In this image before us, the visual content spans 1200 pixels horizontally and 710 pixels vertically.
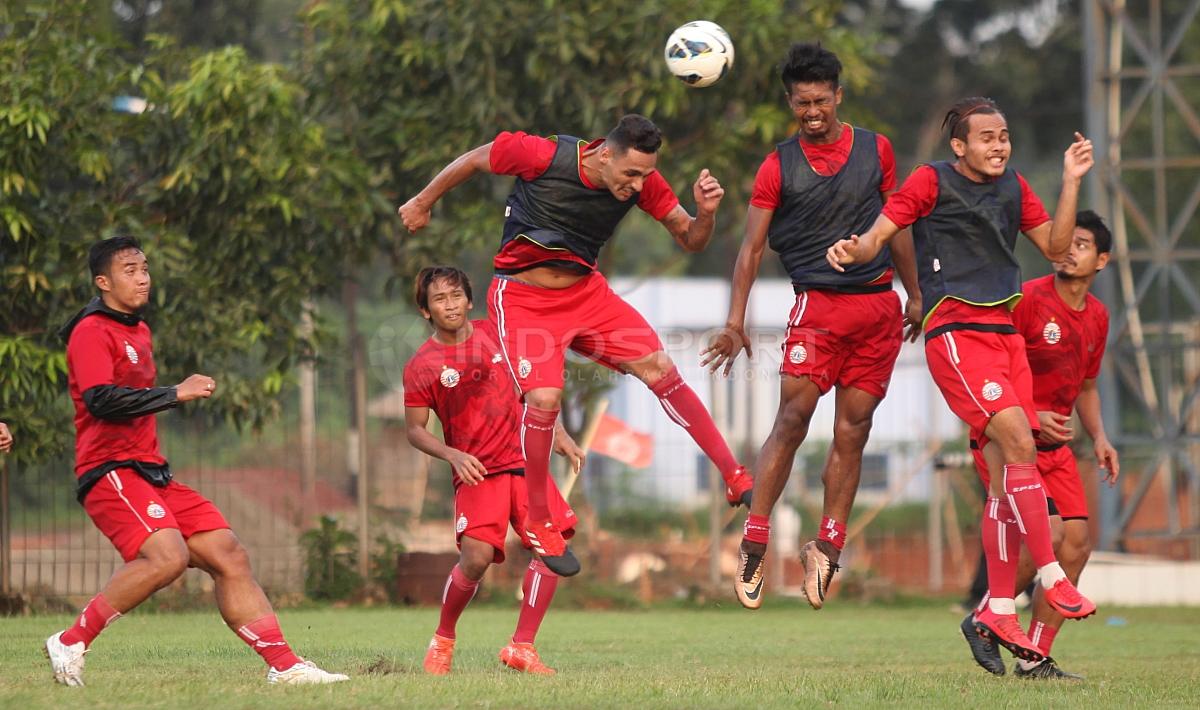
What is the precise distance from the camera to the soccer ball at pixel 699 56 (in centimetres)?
1018

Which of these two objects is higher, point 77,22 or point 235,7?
point 235,7

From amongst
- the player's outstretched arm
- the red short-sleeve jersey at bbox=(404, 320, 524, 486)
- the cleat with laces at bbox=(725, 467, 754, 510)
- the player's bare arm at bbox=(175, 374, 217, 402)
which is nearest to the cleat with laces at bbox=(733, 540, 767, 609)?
the cleat with laces at bbox=(725, 467, 754, 510)

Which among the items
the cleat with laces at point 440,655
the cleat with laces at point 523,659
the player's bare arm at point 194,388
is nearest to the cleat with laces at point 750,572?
the cleat with laces at point 523,659

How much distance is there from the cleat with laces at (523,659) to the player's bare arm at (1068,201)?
139 inches

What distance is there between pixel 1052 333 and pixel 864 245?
1.92m

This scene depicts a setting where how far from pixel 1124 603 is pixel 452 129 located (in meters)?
8.96

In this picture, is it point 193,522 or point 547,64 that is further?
point 547,64

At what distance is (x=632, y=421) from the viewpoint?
23953 millimetres

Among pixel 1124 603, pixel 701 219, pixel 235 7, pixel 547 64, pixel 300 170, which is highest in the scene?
pixel 235 7

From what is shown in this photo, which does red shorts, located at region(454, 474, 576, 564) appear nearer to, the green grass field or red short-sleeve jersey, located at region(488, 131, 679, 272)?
the green grass field

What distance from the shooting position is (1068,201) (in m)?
8.20

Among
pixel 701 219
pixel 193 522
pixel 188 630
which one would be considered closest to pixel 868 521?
pixel 188 630

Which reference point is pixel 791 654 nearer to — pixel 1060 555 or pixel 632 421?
pixel 1060 555

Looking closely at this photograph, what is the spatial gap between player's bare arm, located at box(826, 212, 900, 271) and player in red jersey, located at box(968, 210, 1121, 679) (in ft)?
5.21
